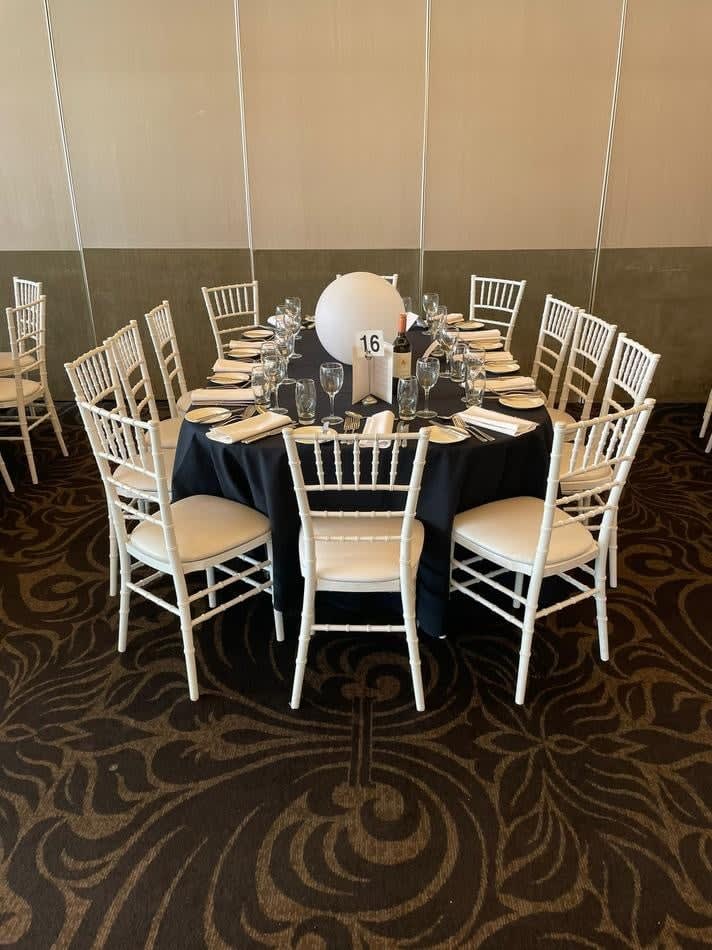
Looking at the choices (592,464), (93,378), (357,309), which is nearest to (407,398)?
(357,309)

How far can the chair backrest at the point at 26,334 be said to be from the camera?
3520mm

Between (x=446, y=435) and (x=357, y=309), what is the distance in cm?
76

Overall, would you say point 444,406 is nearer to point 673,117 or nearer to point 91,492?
point 91,492

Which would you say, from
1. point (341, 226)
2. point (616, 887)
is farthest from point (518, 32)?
point (616, 887)

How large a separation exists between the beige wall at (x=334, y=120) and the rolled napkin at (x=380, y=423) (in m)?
2.62

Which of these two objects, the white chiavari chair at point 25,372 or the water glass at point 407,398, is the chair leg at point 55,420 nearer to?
the white chiavari chair at point 25,372

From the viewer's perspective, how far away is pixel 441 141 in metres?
4.36

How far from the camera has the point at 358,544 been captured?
6.92ft

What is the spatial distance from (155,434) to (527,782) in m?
1.45

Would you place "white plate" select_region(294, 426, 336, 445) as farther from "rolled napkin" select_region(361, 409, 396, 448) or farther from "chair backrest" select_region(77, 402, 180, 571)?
"chair backrest" select_region(77, 402, 180, 571)

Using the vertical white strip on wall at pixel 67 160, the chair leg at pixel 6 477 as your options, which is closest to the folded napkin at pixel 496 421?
the chair leg at pixel 6 477

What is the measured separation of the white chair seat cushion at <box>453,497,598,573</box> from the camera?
6.92 feet

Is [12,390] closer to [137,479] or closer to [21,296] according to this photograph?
[21,296]

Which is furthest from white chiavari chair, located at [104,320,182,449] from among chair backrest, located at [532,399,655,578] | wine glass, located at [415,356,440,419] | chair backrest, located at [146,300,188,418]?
chair backrest, located at [532,399,655,578]
